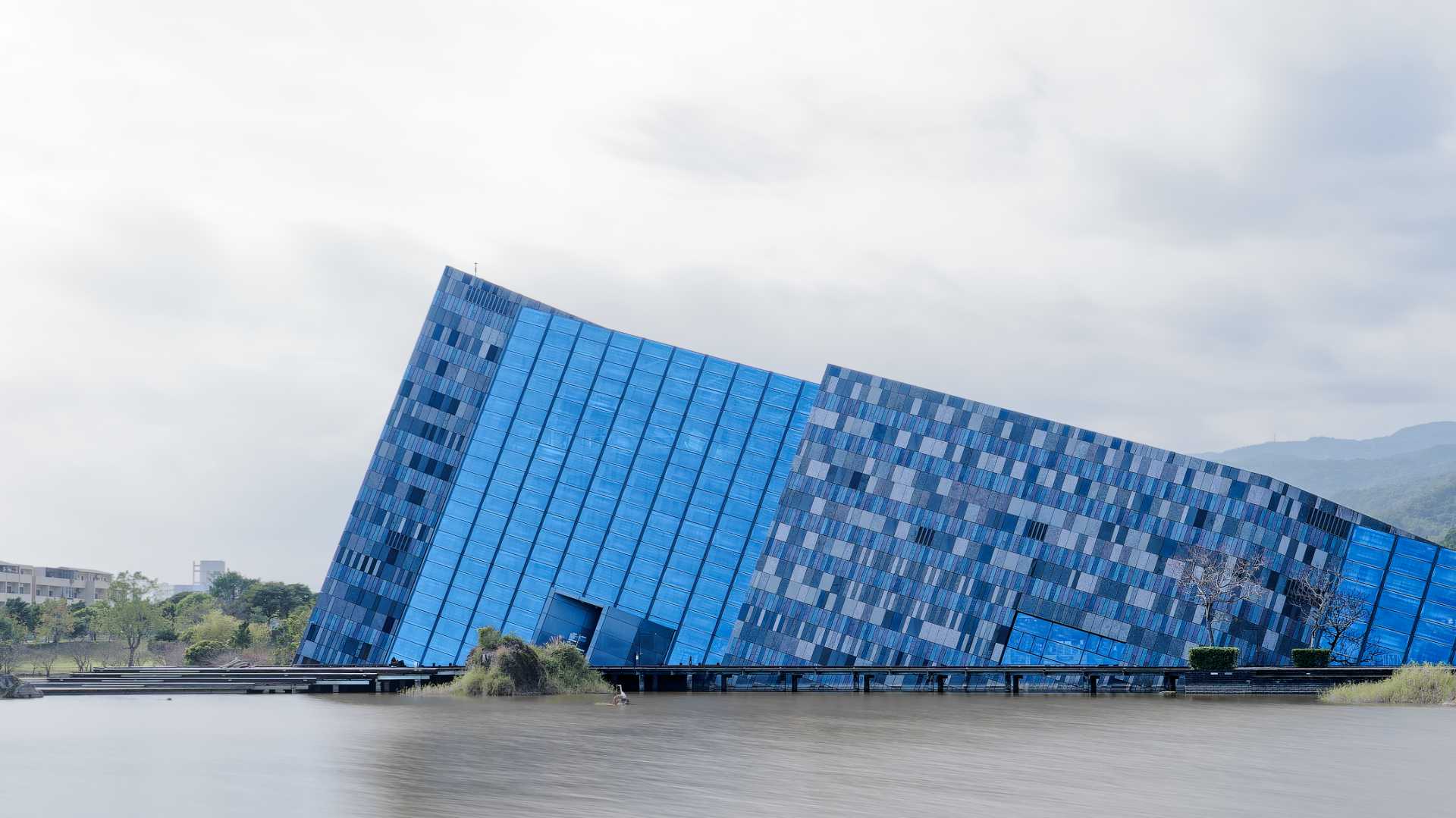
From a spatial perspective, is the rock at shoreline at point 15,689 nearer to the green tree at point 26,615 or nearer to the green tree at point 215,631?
the green tree at point 215,631

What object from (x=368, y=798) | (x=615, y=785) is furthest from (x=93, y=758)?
(x=615, y=785)

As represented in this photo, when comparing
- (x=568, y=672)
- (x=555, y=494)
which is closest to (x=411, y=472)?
(x=555, y=494)

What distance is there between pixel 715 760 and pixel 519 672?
91.5 ft

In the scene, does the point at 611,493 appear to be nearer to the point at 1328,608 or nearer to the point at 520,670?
the point at 520,670

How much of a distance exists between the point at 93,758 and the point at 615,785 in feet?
50.6

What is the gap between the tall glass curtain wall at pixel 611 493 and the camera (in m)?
84.8

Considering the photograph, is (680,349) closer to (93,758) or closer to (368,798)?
(93,758)

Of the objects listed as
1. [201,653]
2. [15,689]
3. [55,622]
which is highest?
[15,689]

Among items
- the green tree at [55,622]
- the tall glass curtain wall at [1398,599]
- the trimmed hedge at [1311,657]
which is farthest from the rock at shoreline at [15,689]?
the green tree at [55,622]

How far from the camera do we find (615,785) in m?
29.3

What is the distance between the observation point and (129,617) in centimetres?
14612

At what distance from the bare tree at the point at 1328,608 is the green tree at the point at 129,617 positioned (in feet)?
387

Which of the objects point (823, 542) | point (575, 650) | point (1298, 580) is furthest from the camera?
point (823, 542)

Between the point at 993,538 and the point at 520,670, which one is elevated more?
the point at 993,538
